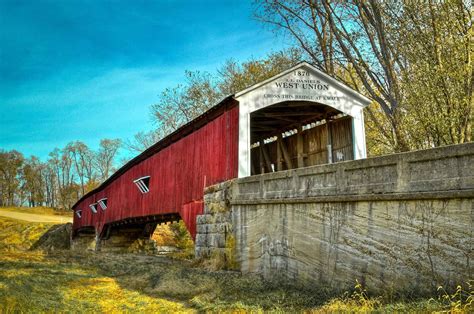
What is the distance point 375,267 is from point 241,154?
211 inches

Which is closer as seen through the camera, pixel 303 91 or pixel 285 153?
pixel 303 91

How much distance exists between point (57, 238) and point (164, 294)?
1159 inches

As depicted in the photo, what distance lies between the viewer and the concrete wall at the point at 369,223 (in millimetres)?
5016

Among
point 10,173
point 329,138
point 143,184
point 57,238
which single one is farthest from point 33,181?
point 329,138

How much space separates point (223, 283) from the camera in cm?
771

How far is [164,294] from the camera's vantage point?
741 cm

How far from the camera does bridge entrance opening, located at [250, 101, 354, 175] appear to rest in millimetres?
12594

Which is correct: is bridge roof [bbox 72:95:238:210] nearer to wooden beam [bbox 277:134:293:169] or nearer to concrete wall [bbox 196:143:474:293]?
concrete wall [bbox 196:143:474:293]

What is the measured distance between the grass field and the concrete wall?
1.03 ft

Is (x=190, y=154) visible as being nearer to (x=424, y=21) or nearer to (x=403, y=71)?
(x=403, y=71)

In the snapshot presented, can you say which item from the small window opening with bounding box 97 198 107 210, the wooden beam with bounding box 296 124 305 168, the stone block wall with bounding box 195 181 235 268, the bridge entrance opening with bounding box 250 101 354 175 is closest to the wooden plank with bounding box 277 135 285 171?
the bridge entrance opening with bounding box 250 101 354 175

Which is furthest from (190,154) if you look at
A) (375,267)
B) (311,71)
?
(375,267)

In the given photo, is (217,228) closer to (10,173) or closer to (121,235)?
(121,235)

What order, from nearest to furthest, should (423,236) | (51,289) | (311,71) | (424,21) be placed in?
(423,236) → (51,289) → (311,71) → (424,21)
